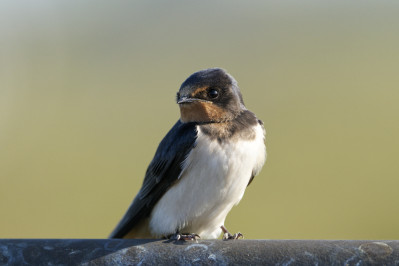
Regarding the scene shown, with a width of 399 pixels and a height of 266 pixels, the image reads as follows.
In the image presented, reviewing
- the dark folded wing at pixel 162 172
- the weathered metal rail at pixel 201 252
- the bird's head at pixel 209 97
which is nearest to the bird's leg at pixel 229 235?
the dark folded wing at pixel 162 172

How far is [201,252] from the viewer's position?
1248 millimetres

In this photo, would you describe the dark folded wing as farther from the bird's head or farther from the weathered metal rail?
the weathered metal rail

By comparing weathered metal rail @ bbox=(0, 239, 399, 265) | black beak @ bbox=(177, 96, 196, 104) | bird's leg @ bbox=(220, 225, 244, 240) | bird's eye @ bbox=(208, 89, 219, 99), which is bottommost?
bird's leg @ bbox=(220, 225, 244, 240)

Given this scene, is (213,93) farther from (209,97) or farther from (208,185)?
(208,185)

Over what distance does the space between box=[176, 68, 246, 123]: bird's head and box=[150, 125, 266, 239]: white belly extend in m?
0.08

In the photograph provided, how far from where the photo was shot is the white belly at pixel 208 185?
1.87 m

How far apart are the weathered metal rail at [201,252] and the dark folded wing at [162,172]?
0.66m

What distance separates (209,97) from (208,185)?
0.90ft

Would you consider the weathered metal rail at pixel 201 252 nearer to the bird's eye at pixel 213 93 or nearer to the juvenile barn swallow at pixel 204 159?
the juvenile barn swallow at pixel 204 159

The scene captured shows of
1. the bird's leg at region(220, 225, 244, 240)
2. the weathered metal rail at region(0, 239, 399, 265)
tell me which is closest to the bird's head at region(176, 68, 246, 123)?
the bird's leg at region(220, 225, 244, 240)

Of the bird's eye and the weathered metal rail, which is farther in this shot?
the bird's eye

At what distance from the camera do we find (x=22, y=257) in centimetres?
119

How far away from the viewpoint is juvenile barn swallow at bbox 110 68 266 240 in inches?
73.9

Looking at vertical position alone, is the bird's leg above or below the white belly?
below
